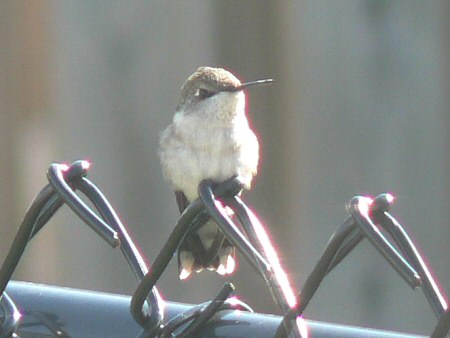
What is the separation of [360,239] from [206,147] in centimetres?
246

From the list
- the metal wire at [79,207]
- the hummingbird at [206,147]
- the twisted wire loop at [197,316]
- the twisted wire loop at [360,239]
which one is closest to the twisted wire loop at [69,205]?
the metal wire at [79,207]

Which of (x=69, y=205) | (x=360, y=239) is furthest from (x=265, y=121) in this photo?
(x=360, y=239)

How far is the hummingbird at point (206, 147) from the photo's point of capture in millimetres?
3729

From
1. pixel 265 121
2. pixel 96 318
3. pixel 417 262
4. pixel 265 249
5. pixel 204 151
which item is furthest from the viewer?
pixel 265 121

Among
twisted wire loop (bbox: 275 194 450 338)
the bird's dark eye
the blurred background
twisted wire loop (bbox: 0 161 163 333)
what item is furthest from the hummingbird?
twisted wire loop (bbox: 275 194 450 338)

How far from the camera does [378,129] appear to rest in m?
5.24

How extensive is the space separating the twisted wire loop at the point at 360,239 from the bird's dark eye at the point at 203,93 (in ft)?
9.29

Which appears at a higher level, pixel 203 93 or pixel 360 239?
pixel 360 239

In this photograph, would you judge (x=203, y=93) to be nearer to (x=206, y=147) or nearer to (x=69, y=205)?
(x=206, y=147)

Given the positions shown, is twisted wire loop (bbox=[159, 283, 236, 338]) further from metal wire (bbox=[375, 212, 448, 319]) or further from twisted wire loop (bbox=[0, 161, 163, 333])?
metal wire (bbox=[375, 212, 448, 319])

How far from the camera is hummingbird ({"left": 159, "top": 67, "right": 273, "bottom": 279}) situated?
3.73 m

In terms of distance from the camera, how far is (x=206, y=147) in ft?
13.3

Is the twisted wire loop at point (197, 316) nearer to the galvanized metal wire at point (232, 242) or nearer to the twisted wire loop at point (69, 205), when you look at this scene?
the galvanized metal wire at point (232, 242)

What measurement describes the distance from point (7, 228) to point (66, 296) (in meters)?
4.01
